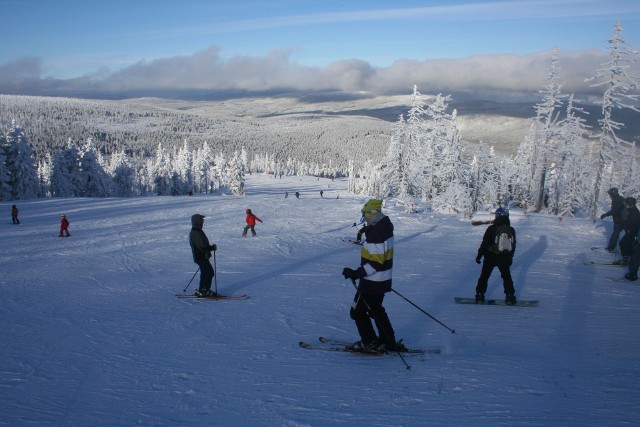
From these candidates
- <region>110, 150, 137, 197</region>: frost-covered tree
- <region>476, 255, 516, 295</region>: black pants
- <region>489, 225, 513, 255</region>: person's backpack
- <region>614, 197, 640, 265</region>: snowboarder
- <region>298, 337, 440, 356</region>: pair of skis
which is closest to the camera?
<region>298, 337, 440, 356</region>: pair of skis

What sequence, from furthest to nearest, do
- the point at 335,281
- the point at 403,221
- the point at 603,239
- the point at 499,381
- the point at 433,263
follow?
the point at 403,221
the point at 603,239
the point at 433,263
the point at 335,281
the point at 499,381

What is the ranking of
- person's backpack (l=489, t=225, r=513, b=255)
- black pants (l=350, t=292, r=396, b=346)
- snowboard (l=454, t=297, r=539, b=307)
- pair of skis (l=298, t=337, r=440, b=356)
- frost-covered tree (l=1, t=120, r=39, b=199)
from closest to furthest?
black pants (l=350, t=292, r=396, b=346) → pair of skis (l=298, t=337, r=440, b=356) → person's backpack (l=489, t=225, r=513, b=255) → snowboard (l=454, t=297, r=539, b=307) → frost-covered tree (l=1, t=120, r=39, b=199)

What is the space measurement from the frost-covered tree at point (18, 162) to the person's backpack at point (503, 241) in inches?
2008

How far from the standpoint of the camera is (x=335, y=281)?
11.4 m

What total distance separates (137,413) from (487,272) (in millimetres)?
7222

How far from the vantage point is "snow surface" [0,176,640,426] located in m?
4.40

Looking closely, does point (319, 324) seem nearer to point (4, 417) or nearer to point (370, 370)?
point (370, 370)

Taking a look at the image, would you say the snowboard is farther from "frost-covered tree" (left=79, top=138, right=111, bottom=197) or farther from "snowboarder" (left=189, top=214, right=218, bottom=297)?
"frost-covered tree" (left=79, top=138, right=111, bottom=197)

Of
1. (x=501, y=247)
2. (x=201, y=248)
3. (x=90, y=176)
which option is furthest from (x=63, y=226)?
(x=90, y=176)

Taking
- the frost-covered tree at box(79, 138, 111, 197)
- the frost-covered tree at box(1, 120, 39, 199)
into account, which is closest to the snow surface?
the frost-covered tree at box(1, 120, 39, 199)

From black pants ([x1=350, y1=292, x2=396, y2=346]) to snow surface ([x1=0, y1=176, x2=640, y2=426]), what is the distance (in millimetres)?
325

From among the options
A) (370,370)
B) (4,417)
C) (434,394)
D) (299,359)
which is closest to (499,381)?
(434,394)

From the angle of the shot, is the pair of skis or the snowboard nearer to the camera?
the pair of skis

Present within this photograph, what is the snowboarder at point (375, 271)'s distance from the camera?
17.9 ft
